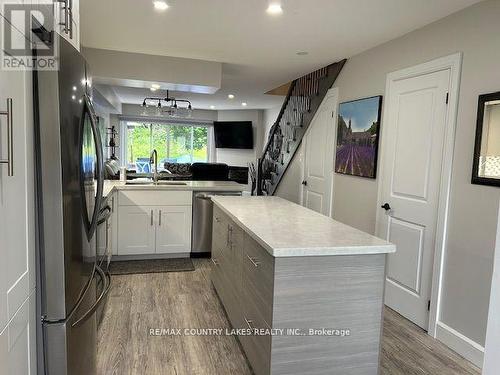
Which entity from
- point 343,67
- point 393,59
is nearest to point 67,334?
point 393,59

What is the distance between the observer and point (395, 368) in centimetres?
240

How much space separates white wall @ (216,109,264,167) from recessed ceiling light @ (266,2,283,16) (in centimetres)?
813

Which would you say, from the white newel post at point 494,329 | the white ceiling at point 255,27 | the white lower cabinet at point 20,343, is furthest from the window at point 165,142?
the white newel post at point 494,329

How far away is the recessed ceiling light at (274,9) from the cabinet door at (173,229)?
2512 millimetres

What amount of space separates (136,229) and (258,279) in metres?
2.72

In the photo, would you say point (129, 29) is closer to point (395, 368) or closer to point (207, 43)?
point (207, 43)

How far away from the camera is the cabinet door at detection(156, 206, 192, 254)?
447 cm

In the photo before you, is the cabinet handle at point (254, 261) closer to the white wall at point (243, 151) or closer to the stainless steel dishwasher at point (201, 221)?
the stainless steel dishwasher at point (201, 221)

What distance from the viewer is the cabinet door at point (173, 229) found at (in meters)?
4.47

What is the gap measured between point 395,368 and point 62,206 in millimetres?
2260

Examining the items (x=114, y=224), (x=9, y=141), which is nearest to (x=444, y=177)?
(x=9, y=141)

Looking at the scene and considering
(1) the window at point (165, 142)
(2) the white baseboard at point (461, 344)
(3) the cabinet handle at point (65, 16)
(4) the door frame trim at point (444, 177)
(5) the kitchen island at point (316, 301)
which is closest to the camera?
(3) the cabinet handle at point (65, 16)

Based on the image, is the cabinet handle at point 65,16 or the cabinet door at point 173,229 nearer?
the cabinet handle at point 65,16

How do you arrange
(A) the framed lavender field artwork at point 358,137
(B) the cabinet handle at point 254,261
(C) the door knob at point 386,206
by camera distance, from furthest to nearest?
(A) the framed lavender field artwork at point 358,137 < (C) the door knob at point 386,206 < (B) the cabinet handle at point 254,261
